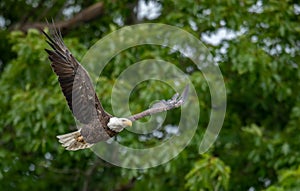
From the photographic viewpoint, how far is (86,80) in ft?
19.4

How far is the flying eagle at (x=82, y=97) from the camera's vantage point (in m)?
5.94

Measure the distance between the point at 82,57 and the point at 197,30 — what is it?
1.30 meters

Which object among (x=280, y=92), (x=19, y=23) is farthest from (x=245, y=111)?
(x=19, y=23)

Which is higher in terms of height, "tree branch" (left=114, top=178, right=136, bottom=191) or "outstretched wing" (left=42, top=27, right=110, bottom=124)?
"outstretched wing" (left=42, top=27, right=110, bottom=124)

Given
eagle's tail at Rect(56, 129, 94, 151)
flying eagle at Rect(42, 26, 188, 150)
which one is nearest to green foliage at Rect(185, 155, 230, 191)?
flying eagle at Rect(42, 26, 188, 150)

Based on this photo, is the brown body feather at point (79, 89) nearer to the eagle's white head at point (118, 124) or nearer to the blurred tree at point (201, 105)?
the eagle's white head at point (118, 124)

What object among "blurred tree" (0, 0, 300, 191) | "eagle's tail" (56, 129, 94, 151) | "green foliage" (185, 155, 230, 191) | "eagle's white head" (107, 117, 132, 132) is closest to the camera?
"eagle's white head" (107, 117, 132, 132)

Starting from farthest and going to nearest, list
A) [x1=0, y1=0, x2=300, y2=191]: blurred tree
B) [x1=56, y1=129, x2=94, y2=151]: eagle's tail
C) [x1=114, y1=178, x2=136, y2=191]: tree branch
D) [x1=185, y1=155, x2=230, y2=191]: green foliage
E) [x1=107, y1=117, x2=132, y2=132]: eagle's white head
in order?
[x1=114, y1=178, x2=136, y2=191]: tree branch
[x1=0, y1=0, x2=300, y2=191]: blurred tree
[x1=185, y1=155, x2=230, y2=191]: green foliage
[x1=56, y1=129, x2=94, y2=151]: eagle's tail
[x1=107, y1=117, x2=132, y2=132]: eagle's white head

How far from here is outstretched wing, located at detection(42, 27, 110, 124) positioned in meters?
5.96

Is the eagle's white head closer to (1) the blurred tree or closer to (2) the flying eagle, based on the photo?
(2) the flying eagle

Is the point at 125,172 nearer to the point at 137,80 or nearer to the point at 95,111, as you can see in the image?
the point at 137,80

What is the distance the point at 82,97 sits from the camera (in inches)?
237

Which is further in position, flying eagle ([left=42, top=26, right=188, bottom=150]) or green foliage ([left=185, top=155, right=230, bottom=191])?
green foliage ([left=185, top=155, right=230, bottom=191])

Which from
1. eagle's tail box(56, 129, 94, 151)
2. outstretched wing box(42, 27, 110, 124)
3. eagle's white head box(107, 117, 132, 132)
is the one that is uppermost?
outstretched wing box(42, 27, 110, 124)
